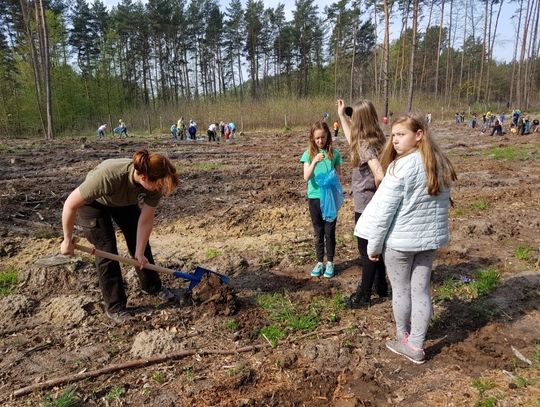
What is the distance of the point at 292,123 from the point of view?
3400 cm

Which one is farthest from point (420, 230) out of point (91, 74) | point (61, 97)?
point (91, 74)

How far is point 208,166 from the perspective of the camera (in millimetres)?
12320

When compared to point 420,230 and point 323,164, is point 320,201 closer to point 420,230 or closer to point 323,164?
point 323,164

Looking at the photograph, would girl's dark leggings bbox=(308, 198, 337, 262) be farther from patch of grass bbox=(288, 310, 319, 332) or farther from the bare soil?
patch of grass bbox=(288, 310, 319, 332)

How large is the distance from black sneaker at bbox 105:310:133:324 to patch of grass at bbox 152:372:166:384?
82 centimetres

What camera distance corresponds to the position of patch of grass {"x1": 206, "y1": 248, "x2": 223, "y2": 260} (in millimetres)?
5047

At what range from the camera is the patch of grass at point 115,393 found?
264 cm

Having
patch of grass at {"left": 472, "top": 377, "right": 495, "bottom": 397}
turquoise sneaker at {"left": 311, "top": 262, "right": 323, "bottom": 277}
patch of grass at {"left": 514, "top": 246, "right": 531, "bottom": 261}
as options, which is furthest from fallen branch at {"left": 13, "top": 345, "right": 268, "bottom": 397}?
patch of grass at {"left": 514, "top": 246, "right": 531, "bottom": 261}

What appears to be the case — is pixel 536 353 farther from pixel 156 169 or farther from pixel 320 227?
pixel 156 169

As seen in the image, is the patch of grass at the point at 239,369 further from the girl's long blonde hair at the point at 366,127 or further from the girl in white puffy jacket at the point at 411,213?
the girl's long blonde hair at the point at 366,127

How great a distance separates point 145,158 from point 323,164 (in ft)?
5.64

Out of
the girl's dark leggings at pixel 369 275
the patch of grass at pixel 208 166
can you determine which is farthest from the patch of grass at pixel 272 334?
the patch of grass at pixel 208 166

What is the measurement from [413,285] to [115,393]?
85.2 inches

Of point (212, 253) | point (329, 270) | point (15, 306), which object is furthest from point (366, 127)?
point (15, 306)
